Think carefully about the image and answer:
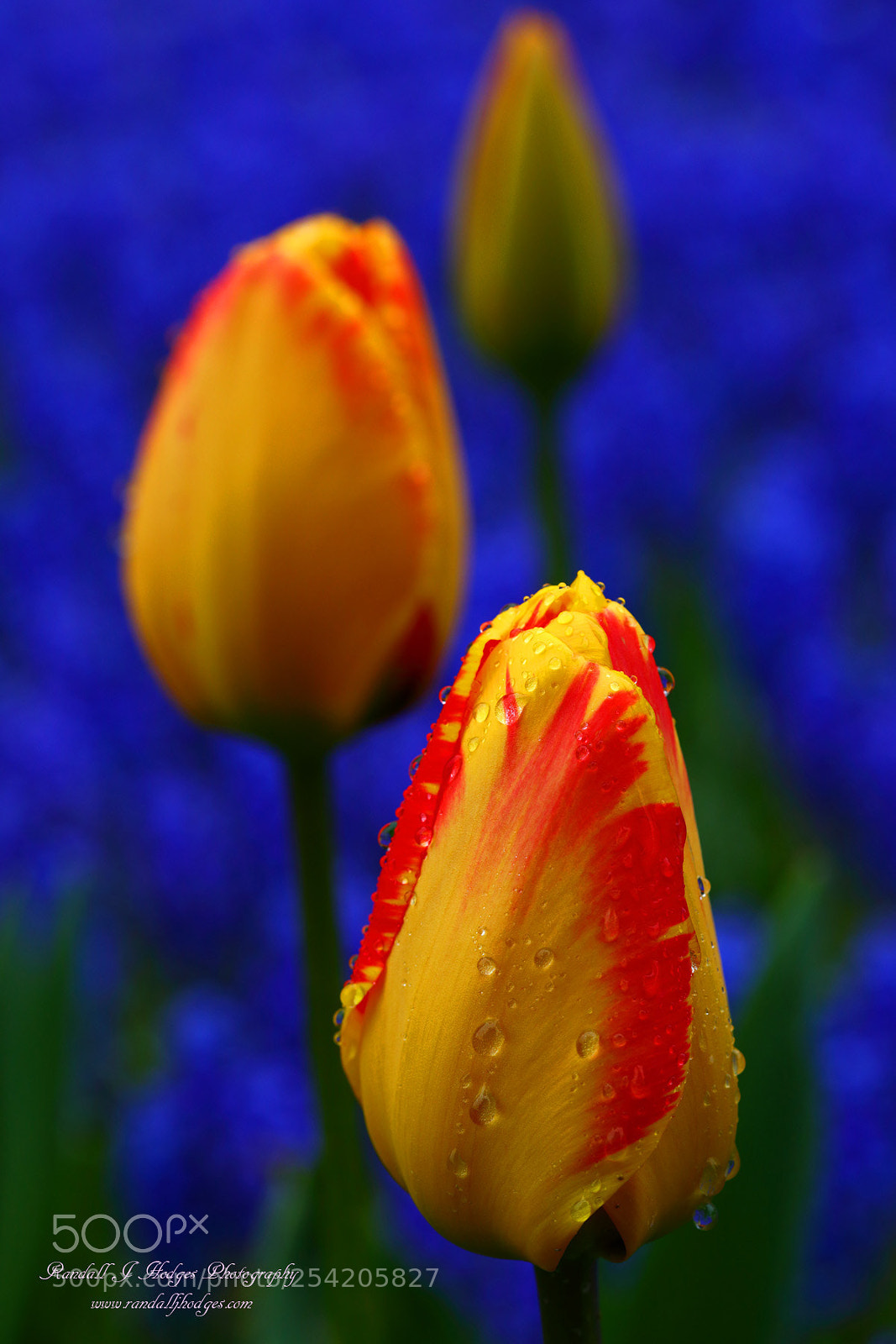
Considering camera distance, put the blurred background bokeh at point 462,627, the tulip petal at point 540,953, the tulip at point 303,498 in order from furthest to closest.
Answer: the blurred background bokeh at point 462,627 → the tulip at point 303,498 → the tulip petal at point 540,953

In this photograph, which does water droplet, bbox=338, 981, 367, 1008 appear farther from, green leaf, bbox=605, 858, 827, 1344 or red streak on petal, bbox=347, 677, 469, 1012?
green leaf, bbox=605, 858, 827, 1344

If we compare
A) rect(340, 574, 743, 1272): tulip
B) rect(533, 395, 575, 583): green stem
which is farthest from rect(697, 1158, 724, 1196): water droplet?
rect(533, 395, 575, 583): green stem

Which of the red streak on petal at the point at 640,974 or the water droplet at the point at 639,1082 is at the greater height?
the red streak on petal at the point at 640,974

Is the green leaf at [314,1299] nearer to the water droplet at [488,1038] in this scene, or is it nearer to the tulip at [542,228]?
the water droplet at [488,1038]

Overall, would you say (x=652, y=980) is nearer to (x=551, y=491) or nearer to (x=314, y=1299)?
(x=314, y=1299)

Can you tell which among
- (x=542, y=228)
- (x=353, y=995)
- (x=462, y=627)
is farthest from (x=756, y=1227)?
(x=462, y=627)

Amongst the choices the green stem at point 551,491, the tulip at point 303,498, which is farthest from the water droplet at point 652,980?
the green stem at point 551,491
